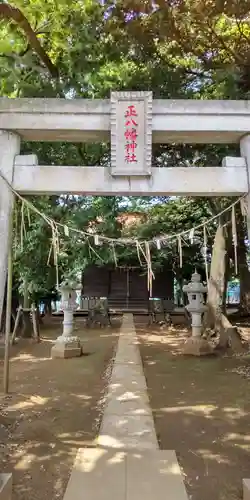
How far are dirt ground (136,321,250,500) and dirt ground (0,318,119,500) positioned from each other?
38.5 inches

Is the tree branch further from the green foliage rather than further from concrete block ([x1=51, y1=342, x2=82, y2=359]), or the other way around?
concrete block ([x1=51, y1=342, x2=82, y2=359])

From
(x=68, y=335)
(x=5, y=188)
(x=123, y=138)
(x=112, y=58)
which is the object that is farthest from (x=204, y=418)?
A: (x=112, y=58)

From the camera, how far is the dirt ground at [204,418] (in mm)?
3998

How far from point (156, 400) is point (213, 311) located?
6487 millimetres

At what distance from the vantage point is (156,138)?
4723 millimetres

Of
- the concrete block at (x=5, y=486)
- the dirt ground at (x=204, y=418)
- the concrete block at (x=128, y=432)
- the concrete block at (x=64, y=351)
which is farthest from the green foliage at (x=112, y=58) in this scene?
the concrete block at (x=5, y=486)

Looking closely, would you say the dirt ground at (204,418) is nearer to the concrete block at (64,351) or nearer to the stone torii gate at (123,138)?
the concrete block at (64,351)

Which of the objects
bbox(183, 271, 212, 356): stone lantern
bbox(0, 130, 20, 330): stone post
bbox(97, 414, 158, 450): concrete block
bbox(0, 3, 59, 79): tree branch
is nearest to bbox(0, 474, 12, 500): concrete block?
bbox(97, 414, 158, 450): concrete block

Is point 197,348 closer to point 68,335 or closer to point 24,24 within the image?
point 68,335

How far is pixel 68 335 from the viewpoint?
1110 centimetres

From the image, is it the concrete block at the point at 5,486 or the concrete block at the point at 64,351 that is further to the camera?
the concrete block at the point at 64,351

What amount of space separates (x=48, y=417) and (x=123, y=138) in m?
3.84

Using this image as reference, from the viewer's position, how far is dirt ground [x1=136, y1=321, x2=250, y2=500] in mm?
3998

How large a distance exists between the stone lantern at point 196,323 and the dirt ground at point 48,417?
2086 millimetres
